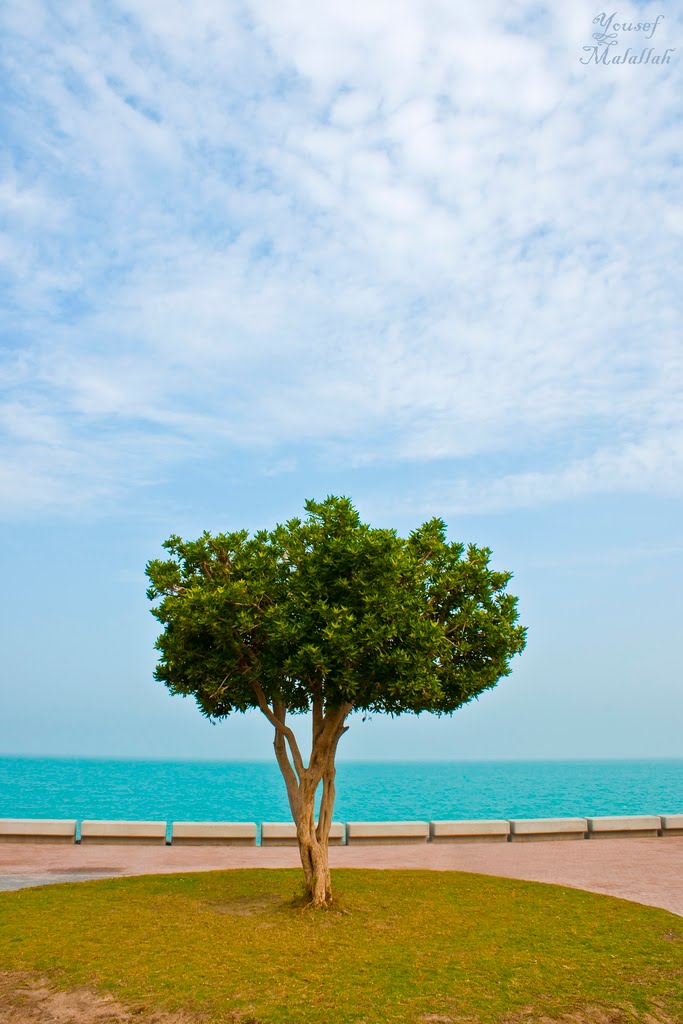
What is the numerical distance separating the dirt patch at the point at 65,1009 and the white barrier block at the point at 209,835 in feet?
47.6

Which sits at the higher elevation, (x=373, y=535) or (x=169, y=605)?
(x=373, y=535)

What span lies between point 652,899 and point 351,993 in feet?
34.7

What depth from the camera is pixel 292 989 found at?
473 inches

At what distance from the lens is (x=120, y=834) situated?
26.6 m

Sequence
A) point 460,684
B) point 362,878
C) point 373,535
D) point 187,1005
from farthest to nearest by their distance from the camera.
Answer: point 362,878, point 460,684, point 373,535, point 187,1005

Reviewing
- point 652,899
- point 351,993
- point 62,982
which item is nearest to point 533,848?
point 652,899

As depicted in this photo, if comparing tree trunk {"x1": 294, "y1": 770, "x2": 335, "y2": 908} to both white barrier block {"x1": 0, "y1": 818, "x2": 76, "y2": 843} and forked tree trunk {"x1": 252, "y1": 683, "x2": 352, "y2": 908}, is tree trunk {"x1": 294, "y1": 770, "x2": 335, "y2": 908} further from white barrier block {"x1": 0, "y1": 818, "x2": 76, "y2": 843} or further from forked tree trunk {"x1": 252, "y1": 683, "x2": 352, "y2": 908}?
white barrier block {"x1": 0, "y1": 818, "x2": 76, "y2": 843}

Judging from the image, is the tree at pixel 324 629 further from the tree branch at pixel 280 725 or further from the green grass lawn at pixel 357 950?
the green grass lawn at pixel 357 950

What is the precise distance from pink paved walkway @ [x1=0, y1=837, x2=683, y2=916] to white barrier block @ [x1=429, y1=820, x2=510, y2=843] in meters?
0.54

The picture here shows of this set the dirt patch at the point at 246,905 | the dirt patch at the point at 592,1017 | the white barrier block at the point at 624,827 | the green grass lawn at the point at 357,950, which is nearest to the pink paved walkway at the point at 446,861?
the white barrier block at the point at 624,827

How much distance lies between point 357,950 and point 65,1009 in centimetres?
504

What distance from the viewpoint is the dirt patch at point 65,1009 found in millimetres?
10977

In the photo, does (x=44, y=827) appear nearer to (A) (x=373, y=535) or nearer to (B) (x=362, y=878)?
(B) (x=362, y=878)

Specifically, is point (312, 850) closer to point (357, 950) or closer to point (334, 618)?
point (357, 950)
